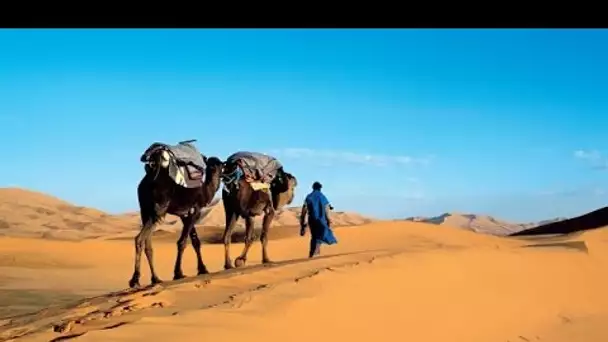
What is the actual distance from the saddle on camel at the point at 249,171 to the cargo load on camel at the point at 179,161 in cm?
121

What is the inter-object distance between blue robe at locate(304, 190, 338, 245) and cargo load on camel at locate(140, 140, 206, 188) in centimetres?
354

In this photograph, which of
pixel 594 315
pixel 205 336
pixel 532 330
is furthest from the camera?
pixel 594 315

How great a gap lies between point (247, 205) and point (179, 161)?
2.72 metres

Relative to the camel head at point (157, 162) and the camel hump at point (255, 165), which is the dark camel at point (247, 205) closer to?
the camel hump at point (255, 165)

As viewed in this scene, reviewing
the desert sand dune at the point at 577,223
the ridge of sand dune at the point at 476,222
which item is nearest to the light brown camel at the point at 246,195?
the desert sand dune at the point at 577,223

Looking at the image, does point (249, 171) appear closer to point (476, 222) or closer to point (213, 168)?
point (213, 168)

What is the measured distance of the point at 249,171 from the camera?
1452 centimetres

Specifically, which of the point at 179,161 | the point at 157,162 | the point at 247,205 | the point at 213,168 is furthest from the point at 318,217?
the point at 157,162

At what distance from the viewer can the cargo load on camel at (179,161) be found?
12.0 meters
